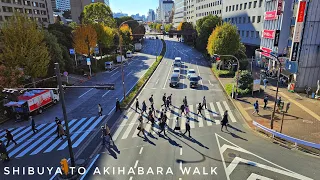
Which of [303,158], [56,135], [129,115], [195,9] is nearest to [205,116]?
[129,115]

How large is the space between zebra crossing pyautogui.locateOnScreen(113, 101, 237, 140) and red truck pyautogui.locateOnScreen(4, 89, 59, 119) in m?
10.3

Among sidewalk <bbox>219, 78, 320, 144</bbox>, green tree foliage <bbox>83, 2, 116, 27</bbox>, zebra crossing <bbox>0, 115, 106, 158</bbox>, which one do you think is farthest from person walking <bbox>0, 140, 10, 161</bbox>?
green tree foliage <bbox>83, 2, 116, 27</bbox>

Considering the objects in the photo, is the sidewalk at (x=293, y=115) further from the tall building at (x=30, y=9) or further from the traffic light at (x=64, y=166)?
the tall building at (x=30, y=9)

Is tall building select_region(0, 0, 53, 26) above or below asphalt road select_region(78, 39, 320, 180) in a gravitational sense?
above

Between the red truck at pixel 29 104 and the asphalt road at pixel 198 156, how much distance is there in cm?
940

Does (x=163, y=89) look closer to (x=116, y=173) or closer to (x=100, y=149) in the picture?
(x=100, y=149)

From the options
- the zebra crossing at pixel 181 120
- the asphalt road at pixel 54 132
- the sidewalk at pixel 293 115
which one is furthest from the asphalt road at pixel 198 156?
the sidewalk at pixel 293 115

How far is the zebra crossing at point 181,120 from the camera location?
→ 66.3 feet

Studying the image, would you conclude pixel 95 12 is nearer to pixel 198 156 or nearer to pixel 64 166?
pixel 64 166

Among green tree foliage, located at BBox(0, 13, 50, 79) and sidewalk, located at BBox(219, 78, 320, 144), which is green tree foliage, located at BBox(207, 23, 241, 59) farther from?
green tree foliage, located at BBox(0, 13, 50, 79)

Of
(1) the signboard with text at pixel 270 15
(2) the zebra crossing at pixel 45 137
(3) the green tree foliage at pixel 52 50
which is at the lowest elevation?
(2) the zebra crossing at pixel 45 137

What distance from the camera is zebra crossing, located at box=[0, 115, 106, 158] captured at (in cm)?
1755

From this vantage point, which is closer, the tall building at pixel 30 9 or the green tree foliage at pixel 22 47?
the green tree foliage at pixel 22 47

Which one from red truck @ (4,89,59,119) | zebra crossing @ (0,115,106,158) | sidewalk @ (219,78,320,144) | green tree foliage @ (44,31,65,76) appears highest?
green tree foliage @ (44,31,65,76)
